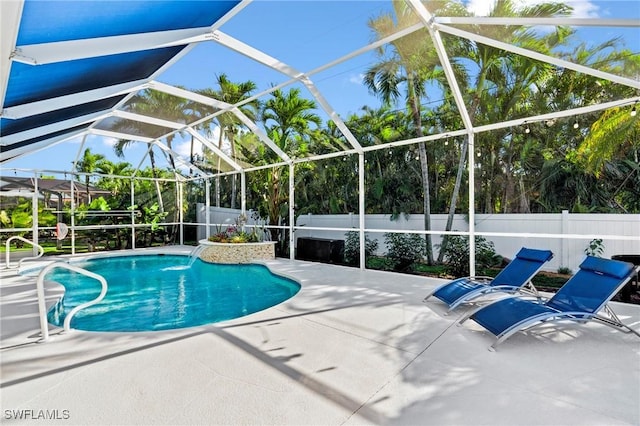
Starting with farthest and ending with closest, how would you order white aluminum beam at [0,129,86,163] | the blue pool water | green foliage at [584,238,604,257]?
white aluminum beam at [0,129,86,163] → green foliage at [584,238,604,257] → the blue pool water

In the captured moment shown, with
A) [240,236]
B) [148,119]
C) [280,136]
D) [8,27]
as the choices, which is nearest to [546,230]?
[280,136]

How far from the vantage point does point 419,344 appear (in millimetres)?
4027

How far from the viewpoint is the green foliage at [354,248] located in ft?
40.1

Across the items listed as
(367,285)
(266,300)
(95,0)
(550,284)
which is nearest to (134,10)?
(95,0)

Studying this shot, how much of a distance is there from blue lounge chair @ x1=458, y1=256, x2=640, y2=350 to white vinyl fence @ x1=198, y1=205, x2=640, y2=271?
5.38 feet

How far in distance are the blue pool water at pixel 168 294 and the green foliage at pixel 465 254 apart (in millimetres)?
4784

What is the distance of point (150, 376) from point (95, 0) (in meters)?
3.17

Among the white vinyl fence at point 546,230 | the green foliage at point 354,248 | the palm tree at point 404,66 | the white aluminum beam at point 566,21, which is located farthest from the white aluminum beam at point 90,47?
the green foliage at point 354,248

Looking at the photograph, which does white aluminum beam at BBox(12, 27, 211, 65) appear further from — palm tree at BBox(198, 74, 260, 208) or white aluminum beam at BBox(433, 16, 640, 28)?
palm tree at BBox(198, 74, 260, 208)

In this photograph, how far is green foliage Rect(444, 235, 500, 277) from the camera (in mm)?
9838

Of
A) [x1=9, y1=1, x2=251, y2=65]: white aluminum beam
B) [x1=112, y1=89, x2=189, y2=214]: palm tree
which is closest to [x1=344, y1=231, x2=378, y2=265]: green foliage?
[x1=112, y1=89, x2=189, y2=214]: palm tree

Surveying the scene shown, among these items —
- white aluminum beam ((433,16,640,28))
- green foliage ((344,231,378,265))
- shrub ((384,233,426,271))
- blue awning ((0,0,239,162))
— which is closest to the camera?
blue awning ((0,0,239,162))

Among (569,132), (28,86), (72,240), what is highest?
(569,132)

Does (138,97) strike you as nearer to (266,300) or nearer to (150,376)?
(266,300)
